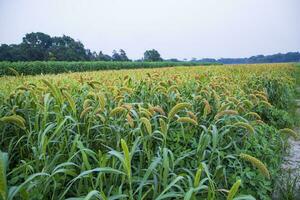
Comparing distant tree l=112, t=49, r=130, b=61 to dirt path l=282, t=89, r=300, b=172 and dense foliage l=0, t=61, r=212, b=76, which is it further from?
dirt path l=282, t=89, r=300, b=172

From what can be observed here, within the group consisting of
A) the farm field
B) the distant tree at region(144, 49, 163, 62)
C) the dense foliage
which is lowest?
the distant tree at region(144, 49, 163, 62)

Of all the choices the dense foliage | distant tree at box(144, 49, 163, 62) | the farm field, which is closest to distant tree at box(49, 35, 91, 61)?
the dense foliage

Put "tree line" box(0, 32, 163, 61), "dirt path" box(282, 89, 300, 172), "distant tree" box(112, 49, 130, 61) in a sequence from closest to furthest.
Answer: "dirt path" box(282, 89, 300, 172)
"tree line" box(0, 32, 163, 61)
"distant tree" box(112, 49, 130, 61)

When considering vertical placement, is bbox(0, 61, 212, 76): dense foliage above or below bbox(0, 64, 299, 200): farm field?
below

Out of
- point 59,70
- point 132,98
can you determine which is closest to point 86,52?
point 59,70

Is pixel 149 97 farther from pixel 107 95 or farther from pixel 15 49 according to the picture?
pixel 15 49

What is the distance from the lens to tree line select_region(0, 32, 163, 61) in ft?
139

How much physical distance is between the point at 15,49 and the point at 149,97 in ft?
145

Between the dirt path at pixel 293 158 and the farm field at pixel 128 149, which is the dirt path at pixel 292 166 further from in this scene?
the farm field at pixel 128 149

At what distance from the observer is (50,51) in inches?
1908

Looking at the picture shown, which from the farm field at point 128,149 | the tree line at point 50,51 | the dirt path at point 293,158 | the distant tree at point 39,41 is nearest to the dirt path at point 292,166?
the dirt path at point 293,158

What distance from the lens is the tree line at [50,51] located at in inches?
1672

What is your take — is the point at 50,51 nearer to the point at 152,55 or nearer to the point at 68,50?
the point at 68,50

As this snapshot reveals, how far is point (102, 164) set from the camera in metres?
1.67
